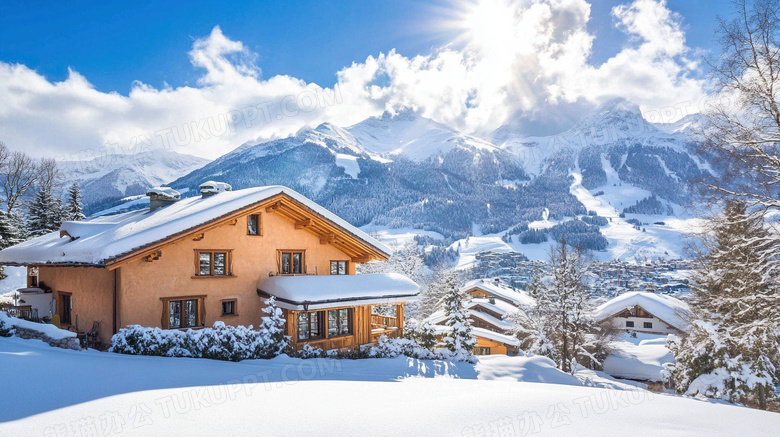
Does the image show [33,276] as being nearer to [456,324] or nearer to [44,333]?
[44,333]

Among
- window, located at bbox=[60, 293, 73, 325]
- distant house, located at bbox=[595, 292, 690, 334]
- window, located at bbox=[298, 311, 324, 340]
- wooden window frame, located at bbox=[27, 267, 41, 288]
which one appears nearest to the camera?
window, located at bbox=[60, 293, 73, 325]

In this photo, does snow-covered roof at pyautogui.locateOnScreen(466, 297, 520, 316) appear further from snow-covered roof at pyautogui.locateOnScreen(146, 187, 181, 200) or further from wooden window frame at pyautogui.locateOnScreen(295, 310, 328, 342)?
snow-covered roof at pyautogui.locateOnScreen(146, 187, 181, 200)

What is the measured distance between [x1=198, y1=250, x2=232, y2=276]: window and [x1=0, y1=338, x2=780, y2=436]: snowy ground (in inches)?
241

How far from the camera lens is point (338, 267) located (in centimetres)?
2017

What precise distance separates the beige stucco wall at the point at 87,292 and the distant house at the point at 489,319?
79.5 ft

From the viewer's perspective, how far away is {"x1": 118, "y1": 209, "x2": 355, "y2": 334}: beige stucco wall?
13594 millimetres

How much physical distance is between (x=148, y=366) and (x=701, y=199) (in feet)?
48.8

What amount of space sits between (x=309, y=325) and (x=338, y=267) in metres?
3.93

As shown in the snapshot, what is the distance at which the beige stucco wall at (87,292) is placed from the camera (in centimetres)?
1352

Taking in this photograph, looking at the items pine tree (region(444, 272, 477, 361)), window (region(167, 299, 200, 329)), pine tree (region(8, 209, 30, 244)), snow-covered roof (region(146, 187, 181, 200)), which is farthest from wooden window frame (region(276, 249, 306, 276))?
pine tree (region(8, 209, 30, 244))

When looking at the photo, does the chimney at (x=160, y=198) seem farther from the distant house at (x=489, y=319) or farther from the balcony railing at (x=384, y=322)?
the distant house at (x=489, y=319)

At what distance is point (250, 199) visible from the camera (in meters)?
15.6

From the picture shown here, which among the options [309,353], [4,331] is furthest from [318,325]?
[4,331]

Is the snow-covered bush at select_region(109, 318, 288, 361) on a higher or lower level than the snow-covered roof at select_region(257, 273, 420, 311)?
lower
